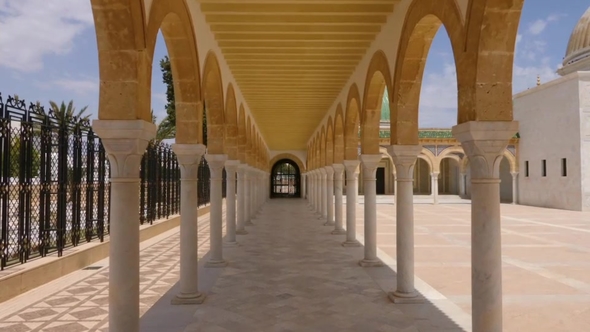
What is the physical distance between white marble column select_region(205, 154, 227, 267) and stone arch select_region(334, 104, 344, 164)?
4.92 m

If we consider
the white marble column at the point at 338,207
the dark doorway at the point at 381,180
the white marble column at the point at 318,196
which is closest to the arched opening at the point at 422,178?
the dark doorway at the point at 381,180

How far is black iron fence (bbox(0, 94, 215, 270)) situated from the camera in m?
6.25

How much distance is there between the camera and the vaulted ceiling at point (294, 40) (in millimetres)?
6406

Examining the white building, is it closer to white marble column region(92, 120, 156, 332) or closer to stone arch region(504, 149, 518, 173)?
stone arch region(504, 149, 518, 173)

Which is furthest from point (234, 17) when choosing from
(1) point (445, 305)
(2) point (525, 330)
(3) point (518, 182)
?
(3) point (518, 182)

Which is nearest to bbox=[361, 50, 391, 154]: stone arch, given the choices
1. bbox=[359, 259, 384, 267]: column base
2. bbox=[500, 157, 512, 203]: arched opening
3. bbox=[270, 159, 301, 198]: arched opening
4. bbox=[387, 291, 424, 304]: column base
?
bbox=[359, 259, 384, 267]: column base

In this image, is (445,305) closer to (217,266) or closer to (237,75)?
(217,266)

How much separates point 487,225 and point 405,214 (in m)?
2.32

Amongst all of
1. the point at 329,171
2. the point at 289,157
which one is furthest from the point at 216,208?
the point at 289,157

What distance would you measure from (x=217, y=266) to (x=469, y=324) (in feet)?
15.5

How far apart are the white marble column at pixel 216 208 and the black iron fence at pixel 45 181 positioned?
187 cm

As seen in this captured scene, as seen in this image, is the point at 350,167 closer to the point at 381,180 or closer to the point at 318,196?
the point at 318,196

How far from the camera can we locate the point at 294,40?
25.2ft

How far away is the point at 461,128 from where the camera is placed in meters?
4.13
